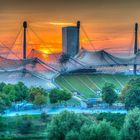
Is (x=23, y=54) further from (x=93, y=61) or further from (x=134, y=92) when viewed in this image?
(x=134, y=92)

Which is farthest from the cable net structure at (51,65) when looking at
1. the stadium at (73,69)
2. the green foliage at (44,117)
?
the green foliage at (44,117)

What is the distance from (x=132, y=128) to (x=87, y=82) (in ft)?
68.3

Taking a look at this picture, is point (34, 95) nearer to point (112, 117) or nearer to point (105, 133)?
point (112, 117)

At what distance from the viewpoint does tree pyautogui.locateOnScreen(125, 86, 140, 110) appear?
2792 cm

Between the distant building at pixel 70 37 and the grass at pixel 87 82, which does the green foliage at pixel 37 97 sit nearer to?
the grass at pixel 87 82

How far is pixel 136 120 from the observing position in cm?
1972

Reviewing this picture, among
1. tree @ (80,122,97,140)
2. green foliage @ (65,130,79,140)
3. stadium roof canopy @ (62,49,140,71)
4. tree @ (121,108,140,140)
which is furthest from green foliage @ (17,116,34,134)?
stadium roof canopy @ (62,49,140,71)

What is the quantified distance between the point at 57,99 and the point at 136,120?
463 inches

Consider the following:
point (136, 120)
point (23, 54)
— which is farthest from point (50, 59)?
point (136, 120)

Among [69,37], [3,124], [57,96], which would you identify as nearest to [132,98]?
[57,96]

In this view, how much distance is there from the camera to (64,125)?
65.2 feet

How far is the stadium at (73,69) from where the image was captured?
38.1m

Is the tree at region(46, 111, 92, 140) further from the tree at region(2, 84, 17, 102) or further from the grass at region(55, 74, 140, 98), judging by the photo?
the grass at region(55, 74, 140, 98)

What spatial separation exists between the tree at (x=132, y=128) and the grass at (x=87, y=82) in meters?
15.8
